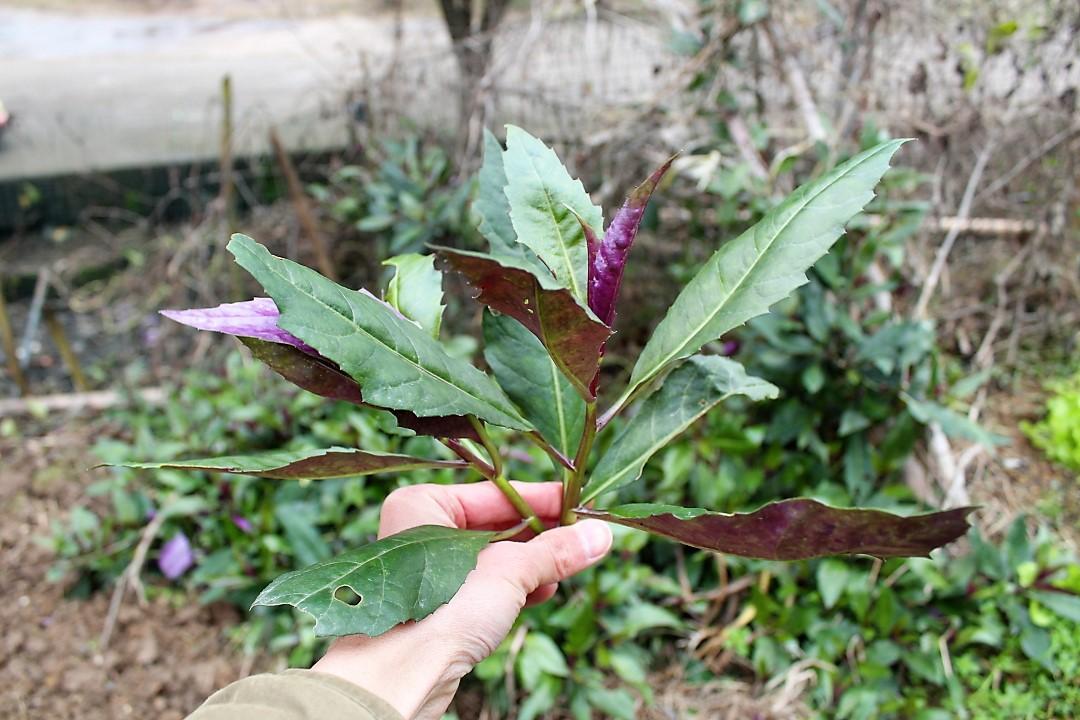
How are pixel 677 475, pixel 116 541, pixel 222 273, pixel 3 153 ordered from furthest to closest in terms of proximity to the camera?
pixel 3 153 → pixel 222 273 → pixel 116 541 → pixel 677 475

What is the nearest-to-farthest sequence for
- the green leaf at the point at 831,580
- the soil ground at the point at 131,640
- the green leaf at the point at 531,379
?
1. the green leaf at the point at 531,379
2. the green leaf at the point at 831,580
3. the soil ground at the point at 131,640

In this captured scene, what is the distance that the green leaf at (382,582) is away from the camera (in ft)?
2.86

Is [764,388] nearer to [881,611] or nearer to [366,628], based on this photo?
[366,628]

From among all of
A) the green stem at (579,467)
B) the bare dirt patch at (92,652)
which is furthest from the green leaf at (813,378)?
the bare dirt patch at (92,652)

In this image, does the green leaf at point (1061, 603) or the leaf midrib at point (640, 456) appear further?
the green leaf at point (1061, 603)

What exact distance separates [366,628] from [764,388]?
24.8 inches

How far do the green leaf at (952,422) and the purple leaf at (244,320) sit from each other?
201cm

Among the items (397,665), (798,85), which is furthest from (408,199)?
(397,665)

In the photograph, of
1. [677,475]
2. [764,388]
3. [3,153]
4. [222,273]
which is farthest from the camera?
[3,153]

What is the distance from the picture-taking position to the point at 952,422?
233 centimetres

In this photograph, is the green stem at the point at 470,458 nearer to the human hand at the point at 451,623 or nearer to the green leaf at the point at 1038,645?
the human hand at the point at 451,623

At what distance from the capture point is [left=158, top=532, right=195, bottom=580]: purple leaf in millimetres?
2742

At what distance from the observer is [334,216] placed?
3992mm

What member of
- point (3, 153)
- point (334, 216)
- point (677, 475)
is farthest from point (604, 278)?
point (3, 153)
